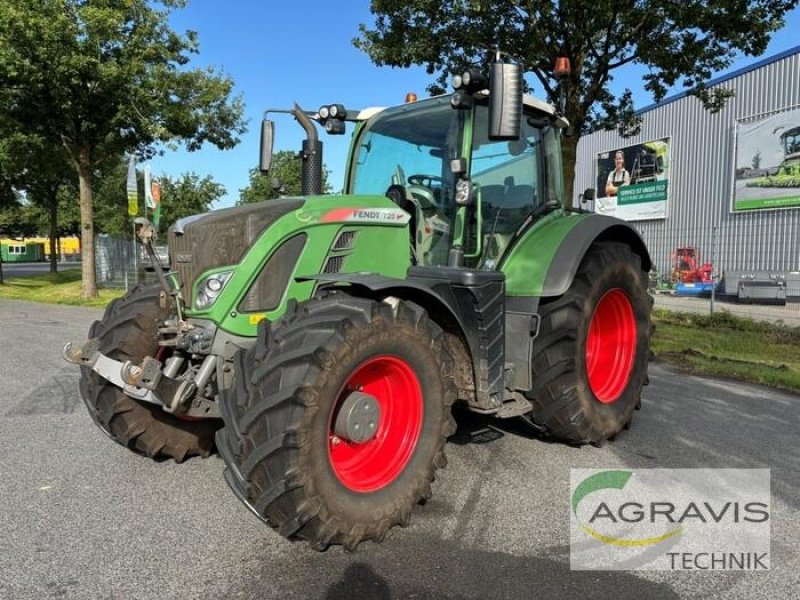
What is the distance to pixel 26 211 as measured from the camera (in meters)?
45.8

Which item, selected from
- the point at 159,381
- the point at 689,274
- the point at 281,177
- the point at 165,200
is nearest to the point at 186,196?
the point at 165,200

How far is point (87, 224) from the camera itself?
1650cm

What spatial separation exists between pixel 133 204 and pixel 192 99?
13.9 feet

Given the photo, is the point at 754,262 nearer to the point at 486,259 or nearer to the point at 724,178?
the point at 724,178

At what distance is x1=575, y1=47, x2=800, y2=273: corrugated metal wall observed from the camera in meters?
17.2

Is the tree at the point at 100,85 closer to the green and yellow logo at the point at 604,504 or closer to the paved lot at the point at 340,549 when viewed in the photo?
the paved lot at the point at 340,549

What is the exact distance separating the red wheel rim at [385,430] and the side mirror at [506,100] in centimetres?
139

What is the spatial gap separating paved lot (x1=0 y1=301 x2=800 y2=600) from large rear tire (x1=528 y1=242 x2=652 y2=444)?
0.27 m

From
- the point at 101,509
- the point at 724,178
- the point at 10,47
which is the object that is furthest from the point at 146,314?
the point at 724,178

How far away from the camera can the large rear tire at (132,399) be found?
3689mm

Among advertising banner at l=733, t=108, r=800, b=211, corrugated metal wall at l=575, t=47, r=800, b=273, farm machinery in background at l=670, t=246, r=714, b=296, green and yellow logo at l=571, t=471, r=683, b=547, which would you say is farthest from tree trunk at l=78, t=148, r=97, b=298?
advertising banner at l=733, t=108, r=800, b=211

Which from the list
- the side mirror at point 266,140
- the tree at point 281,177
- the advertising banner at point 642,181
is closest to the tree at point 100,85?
the tree at point 281,177

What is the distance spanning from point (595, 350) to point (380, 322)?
2.57 metres

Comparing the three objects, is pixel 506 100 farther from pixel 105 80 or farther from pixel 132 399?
pixel 105 80
